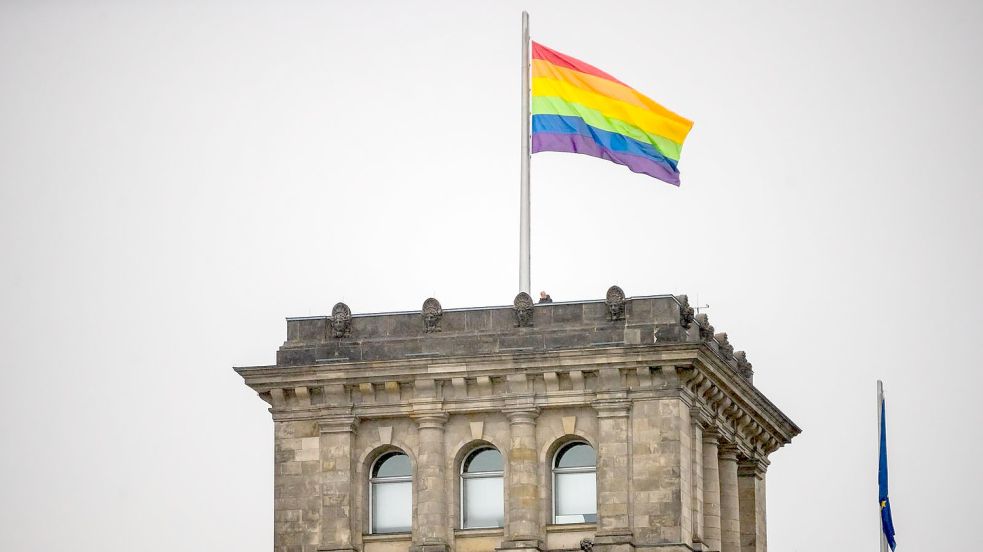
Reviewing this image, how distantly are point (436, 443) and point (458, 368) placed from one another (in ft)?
7.69

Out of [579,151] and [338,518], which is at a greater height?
[579,151]

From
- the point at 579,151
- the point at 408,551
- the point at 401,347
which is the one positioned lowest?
the point at 408,551

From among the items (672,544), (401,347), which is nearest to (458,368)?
(401,347)

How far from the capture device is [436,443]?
9406 cm

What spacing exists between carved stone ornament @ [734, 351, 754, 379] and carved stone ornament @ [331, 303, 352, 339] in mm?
12863

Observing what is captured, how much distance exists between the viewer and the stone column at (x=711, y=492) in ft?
312

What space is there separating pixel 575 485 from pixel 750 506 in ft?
29.6

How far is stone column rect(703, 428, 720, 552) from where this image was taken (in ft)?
312

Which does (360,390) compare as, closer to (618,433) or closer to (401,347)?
(401,347)

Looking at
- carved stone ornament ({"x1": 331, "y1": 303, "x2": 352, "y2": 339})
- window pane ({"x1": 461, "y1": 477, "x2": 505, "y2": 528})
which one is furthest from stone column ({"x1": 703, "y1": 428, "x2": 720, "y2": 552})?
carved stone ornament ({"x1": 331, "y1": 303, "x2": 352, "y2": 339})

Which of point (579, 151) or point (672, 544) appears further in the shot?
point (579, 151)

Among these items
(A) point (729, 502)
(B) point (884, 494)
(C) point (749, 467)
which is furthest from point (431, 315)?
(B) point (884, 494)

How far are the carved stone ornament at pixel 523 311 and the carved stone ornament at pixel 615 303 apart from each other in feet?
7.90

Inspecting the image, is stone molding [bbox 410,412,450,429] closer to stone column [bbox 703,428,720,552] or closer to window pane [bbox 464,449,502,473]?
window pane [bbox 464,449,502,473]
